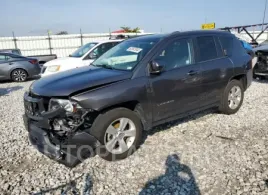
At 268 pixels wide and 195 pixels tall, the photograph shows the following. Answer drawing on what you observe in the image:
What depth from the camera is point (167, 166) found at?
11.3 ft

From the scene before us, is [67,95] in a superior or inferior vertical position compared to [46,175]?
→ superior

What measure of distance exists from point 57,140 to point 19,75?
9.45 meters

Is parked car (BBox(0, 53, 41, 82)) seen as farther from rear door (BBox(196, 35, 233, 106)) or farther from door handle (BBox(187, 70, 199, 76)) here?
door handle (BBox(187, 70, 199, 76))

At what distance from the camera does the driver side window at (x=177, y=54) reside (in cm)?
406

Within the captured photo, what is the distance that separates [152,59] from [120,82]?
27.4 inches

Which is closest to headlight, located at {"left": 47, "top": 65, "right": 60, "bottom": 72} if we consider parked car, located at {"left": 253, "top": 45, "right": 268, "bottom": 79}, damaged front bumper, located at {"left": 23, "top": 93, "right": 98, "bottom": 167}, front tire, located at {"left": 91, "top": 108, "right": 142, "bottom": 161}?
damaged front bumper, located at {"left": 23, "top": 93, "right": 98, "bottom": 167}

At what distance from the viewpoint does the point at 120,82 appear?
3.54m

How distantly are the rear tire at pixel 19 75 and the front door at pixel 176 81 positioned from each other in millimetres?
9378

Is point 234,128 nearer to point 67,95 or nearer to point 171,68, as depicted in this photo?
point 171,68

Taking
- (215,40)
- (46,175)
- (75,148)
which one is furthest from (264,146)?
(46,175)

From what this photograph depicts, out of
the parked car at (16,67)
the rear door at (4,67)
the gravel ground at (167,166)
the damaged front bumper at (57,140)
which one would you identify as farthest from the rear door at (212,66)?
the rear door at (4,67)

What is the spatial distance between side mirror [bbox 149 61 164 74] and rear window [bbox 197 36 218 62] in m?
1.15

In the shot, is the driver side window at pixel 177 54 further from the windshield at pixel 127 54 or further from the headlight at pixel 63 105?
the headlight at pixel 63 105

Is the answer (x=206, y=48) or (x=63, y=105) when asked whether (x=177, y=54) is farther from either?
(x=63, y=105)
